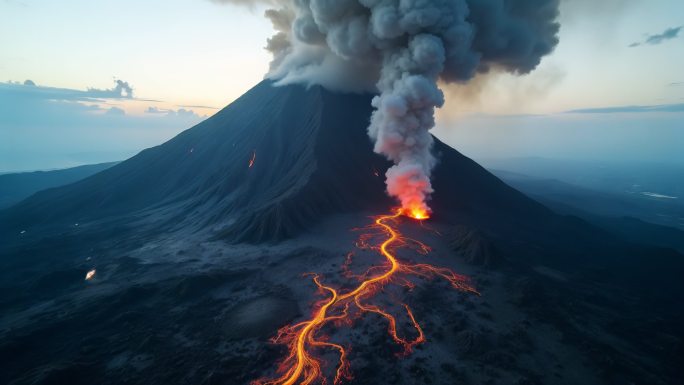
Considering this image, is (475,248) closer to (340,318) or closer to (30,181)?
(340,318)

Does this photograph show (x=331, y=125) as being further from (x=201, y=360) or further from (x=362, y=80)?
(x=201, y=360)

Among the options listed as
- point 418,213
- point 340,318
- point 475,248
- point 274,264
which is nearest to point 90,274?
point 274,264

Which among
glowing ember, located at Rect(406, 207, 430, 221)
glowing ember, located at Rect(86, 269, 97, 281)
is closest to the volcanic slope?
Answer: glowing ember, located at Rect(406, 207, 430, 221)

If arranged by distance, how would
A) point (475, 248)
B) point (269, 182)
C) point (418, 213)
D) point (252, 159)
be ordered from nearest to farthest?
point (475, 248), point (418, 213), point (269, 182), point (252, 159)

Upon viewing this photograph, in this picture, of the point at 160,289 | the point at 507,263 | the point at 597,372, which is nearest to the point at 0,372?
the point at 160,289

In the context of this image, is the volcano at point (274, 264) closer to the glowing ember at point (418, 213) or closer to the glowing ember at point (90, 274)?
the glowing ember at point (90, 274)

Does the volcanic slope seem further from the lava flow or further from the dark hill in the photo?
the dark hill
